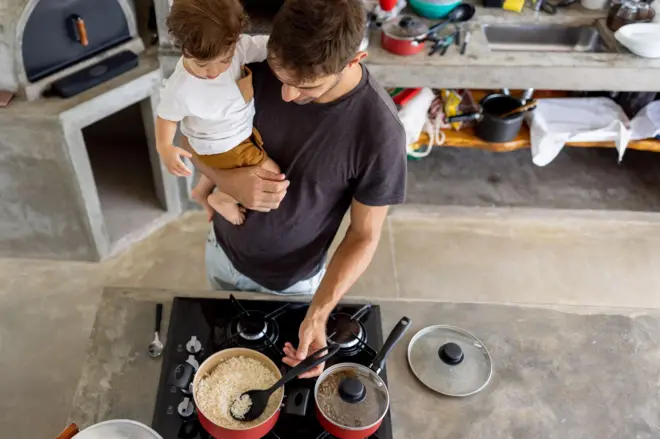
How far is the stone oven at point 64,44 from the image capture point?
2.07 m

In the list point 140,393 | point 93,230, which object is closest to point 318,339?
point 140,393

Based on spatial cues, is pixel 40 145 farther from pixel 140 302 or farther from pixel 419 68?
pixel 419 68

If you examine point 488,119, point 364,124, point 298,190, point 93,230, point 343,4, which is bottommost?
point 93,230

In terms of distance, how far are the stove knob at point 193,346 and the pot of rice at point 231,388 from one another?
99 mm

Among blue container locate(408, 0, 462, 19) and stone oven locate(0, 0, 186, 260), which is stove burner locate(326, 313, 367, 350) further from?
blue container locate(408, 0, 462, 19)

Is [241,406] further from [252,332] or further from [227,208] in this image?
[227,208]

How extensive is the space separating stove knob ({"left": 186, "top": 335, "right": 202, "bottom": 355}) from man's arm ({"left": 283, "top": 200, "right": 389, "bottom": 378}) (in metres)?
0.19

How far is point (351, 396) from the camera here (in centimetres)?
120

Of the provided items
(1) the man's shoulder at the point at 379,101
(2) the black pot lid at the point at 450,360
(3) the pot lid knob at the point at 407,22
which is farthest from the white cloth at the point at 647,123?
(1) the man's shoulder at the point at 379,101

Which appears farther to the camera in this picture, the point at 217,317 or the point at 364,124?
the point at 217,317

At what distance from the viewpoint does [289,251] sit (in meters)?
1.52

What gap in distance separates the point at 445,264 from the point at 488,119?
2.18 ft

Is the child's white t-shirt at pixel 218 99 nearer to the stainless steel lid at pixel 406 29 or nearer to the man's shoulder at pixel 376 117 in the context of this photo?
the man's shoulder at pixel 376 117

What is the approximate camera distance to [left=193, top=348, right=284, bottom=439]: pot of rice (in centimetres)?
112
